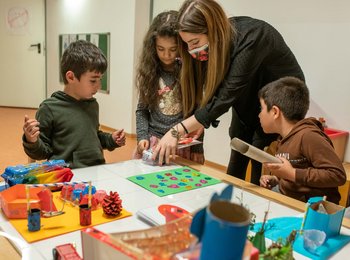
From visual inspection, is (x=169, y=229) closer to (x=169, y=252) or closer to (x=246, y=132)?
(x=169, y=252)

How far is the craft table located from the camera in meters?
0.74

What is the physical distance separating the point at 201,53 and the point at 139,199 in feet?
2.14

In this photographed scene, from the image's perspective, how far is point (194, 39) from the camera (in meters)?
1.29

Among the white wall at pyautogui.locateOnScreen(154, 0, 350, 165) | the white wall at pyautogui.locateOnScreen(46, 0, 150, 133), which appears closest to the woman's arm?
the white wall at pyautogui.locateOnScreen(154, 0, 350, 165)

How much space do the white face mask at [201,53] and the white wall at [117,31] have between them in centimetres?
266

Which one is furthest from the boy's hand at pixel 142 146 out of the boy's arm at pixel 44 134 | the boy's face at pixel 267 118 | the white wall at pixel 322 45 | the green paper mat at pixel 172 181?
the white wall at pixel 322 45

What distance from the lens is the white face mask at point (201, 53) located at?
1317 millimetres

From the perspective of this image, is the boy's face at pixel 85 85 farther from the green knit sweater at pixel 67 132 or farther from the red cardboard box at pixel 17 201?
the red cardboard box at pixel 17 201

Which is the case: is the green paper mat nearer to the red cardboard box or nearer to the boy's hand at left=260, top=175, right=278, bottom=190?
the boy's hand at left=260, top=175, right=278, bottom=190

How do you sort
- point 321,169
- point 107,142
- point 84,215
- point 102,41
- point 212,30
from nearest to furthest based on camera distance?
1. point 84,215
2. point 321,169
3. point 212,30
4. point 107,142
5. point 102,41

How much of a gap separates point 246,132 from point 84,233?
1.19 metres

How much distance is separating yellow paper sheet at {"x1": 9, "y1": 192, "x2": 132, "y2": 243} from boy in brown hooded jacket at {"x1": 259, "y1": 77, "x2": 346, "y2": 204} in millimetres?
554

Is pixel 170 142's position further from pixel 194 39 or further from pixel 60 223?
pixel 60 223

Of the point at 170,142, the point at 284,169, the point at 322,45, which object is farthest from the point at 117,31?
the point at 284,169
